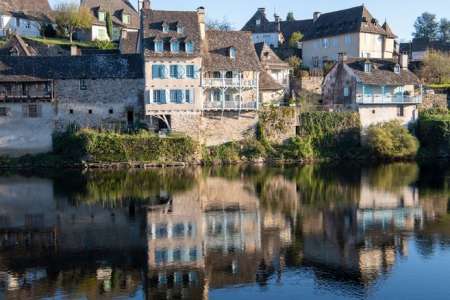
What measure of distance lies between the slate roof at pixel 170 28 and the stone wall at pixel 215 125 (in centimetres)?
574

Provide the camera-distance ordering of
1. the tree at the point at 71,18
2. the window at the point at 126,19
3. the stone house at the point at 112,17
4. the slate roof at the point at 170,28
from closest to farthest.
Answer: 1. the slate roof at the point at 170,28
2. the tree at the point at 71,18
3. the stone house at the point at 112,17
4. the window at the point at 126,19

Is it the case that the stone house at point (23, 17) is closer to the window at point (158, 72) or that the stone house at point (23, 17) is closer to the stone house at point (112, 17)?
the stone house at point (112, 17)

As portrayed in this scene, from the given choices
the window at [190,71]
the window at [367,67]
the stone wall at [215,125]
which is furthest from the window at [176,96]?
the window at [367,67]

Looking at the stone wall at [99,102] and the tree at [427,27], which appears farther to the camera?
the tree at [427,27]

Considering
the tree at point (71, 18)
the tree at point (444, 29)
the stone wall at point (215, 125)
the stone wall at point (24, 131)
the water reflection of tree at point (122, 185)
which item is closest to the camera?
the water reflection of tree at point (122, 185)

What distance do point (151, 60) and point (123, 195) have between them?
56.2ft

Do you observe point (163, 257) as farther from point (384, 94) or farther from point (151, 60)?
point (384, 94)

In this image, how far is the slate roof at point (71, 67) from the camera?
176 feet

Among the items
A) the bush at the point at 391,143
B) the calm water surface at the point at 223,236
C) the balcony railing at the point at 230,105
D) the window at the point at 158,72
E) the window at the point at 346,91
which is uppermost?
the window at the point at 158,72

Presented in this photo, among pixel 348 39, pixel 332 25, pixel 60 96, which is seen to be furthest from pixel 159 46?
pixel 332 25

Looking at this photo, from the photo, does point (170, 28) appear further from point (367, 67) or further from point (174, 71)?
point (367, 67)

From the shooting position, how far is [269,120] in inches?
2237

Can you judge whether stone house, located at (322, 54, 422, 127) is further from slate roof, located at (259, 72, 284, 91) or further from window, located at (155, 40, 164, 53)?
window, located at (155, 40, 164, 53)

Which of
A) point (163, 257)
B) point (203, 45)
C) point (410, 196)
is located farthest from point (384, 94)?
point (163, 257)
